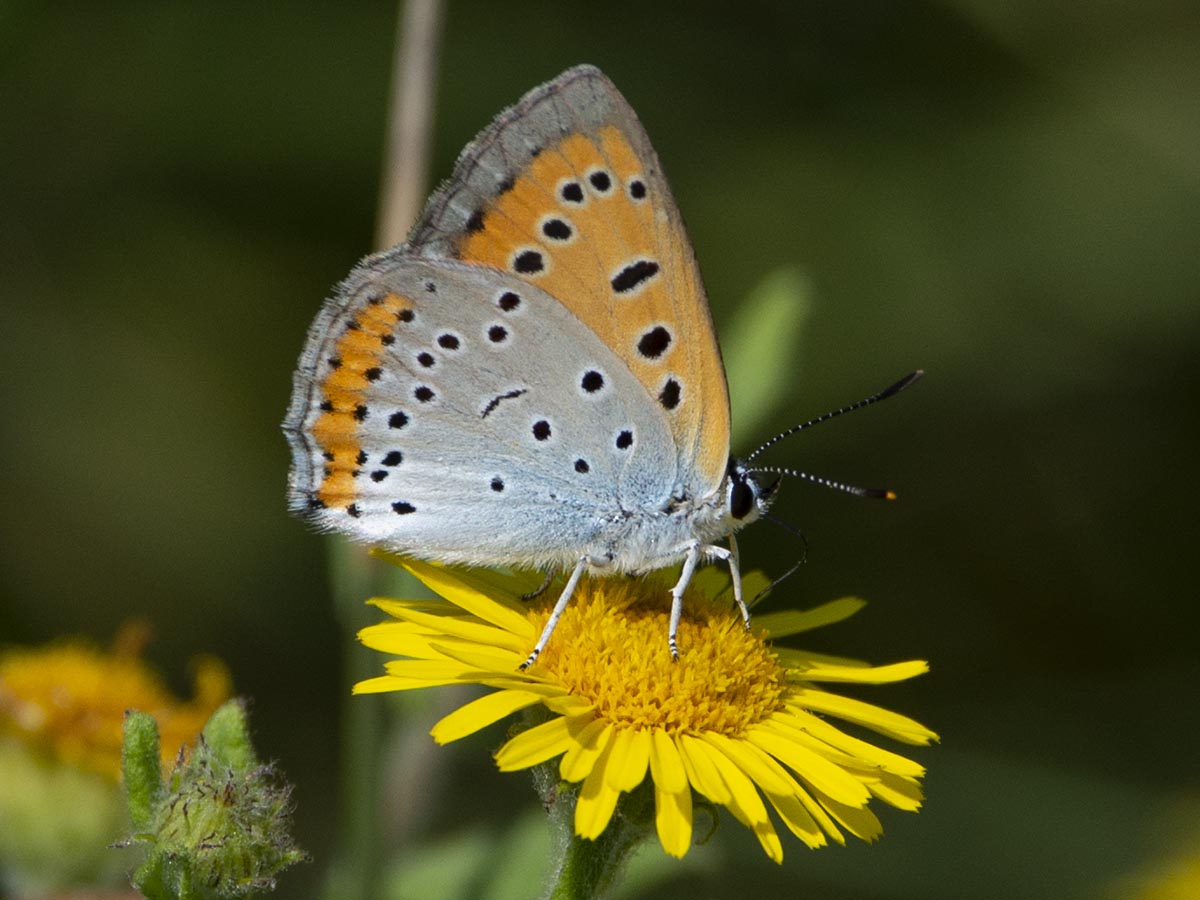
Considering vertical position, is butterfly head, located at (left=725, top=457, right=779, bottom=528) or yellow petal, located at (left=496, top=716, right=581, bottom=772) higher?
butterfly head, located at (left=725, top=457, right=779, bottom=528)

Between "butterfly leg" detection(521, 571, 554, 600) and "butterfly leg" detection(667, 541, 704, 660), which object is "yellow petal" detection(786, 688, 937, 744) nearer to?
"butterfly leg" detection(667, 541, 704, 660)

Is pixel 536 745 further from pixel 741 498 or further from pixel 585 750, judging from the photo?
pixel 741 498

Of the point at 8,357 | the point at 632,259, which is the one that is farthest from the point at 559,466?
the point at 8,357

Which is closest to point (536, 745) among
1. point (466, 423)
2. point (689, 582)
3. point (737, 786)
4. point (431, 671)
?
point (431, 671)

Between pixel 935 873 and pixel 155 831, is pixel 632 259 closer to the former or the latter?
pixel 155 831

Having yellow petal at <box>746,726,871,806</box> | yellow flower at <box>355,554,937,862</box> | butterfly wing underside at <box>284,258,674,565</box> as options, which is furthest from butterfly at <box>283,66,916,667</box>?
yellow petal at <box>746,726,871,806</box>

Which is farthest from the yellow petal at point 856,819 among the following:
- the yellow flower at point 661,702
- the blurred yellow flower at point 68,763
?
the blurred yellow flower at point 68,763
